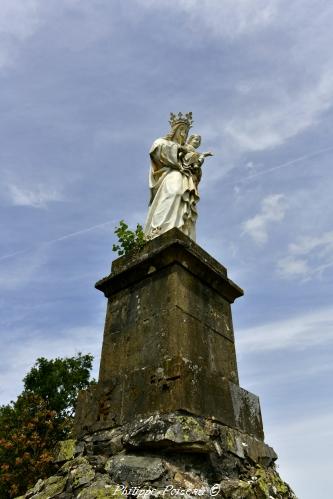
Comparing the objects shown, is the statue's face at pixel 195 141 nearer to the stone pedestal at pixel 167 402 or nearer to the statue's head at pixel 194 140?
the statue's head at pixel 194 140

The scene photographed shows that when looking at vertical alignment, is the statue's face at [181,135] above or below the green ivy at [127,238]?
above

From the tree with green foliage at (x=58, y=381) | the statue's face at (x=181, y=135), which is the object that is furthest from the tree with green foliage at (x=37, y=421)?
the statue's face at (x=181, y=135)

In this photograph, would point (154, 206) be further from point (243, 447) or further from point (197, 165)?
point (243, 447)

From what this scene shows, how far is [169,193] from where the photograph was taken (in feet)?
21.2

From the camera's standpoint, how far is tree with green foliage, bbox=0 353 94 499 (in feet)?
49.4

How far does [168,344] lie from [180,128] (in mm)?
4611

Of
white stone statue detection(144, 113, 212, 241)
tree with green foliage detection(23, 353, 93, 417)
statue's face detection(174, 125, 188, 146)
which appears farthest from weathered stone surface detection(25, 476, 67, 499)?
tree with green foliage detection(23, 353, 93, 417)

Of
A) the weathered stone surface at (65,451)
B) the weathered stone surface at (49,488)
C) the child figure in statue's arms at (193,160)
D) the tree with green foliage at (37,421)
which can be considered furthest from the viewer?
the tree with green foliage at (37,421)

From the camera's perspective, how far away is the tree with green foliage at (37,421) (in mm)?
15062

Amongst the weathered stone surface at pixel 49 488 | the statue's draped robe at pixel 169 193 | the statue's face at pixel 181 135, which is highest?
the statue's face at pixel 181 135

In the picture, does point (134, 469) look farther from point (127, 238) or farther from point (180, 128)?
point (180, 128)

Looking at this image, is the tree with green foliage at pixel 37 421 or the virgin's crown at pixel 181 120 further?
the tree with green foliage at pixel 37 421

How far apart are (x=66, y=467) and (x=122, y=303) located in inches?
78.6

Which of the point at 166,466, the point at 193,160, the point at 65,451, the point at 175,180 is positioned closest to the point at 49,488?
the point at 65,451
